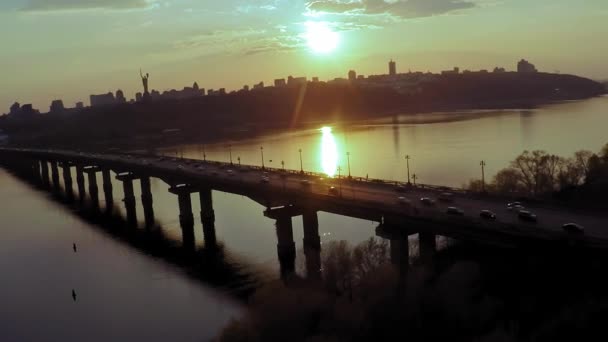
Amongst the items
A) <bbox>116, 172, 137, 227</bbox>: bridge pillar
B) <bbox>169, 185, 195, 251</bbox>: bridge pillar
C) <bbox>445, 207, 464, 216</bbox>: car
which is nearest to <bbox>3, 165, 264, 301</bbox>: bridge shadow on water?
<bbox>116, 172, 137, 227</bbox>: bridge pillar

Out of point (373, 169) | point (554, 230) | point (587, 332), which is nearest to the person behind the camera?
point (587, 332)

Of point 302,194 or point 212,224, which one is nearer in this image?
point 302,194

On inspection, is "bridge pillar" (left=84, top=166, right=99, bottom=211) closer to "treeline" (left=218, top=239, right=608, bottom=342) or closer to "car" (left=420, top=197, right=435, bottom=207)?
"car" (left=420, top=197, right=435, bottom=207)

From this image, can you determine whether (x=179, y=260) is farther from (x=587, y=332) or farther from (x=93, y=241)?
(x=587, y=332)

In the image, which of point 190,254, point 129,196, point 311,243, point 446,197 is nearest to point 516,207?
point 446,197

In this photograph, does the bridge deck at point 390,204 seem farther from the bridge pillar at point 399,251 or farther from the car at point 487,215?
the bridge pillar at point 399,251

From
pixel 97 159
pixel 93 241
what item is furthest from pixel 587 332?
pixel 97 159
